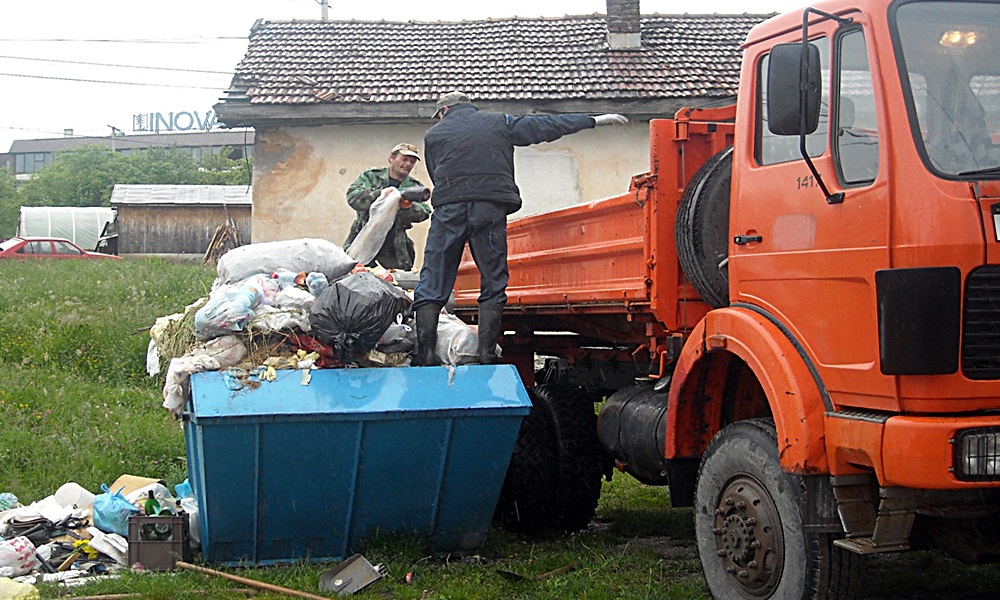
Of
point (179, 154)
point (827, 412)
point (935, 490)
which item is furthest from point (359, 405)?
point (179, 154)

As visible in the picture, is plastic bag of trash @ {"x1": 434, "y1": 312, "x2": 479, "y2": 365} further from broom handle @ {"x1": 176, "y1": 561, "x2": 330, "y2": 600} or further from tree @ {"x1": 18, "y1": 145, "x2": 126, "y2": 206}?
tree @ {"x1": 18, "y1": 145, "x2": 126, "y2": 206}

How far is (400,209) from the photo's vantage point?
304 inches

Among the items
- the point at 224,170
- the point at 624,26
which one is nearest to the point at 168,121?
the point at 224,170

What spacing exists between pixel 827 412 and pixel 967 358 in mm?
561

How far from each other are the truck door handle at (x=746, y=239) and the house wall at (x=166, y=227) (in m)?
30.6

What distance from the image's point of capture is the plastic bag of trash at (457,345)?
6.22 meters

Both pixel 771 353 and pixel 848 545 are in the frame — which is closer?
pixel 848 545

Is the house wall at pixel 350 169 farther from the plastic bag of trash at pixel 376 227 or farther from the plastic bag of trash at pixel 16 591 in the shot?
the plastic bag of trash at pixel 16 591

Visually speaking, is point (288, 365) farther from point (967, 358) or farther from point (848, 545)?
point (967, 358)

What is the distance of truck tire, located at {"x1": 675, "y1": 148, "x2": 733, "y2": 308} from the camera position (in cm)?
500

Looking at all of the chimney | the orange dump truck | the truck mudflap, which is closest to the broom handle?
the orange dump truck

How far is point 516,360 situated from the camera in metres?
7.89

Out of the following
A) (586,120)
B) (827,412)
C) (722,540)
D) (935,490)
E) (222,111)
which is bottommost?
→ (722,540)

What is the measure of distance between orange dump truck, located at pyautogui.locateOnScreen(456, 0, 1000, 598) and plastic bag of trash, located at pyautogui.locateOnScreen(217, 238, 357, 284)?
1952mm
